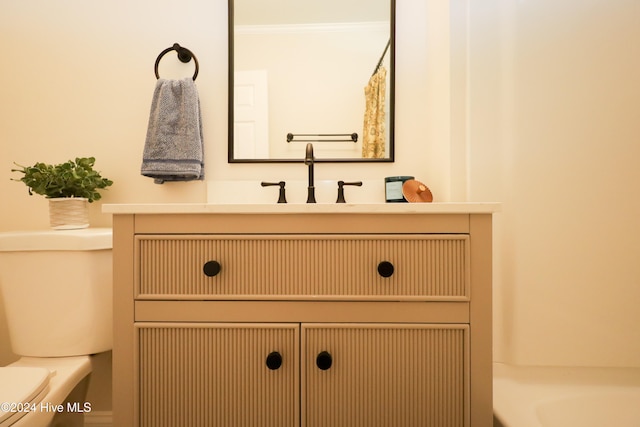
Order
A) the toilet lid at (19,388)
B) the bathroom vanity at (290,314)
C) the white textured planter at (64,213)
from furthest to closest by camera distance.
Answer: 1. the white textured planter at (64,213)
2. the bathroom vanity at (290,314)
3. the toilet lid at (19,388)

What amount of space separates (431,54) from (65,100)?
1528 mm

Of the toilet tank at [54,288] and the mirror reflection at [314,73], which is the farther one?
the mirror reflection at [314,73]

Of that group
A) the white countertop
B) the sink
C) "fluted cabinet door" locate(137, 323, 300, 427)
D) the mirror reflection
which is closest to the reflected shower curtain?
the mirror reflection

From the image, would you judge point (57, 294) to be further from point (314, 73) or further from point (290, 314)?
point (314, 73)

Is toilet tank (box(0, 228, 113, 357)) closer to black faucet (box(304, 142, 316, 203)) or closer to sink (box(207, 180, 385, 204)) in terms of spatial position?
sink (box(207, 180, 385, 204))

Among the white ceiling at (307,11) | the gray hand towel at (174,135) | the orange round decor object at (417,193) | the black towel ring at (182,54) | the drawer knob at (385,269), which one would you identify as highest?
the white ceiling at (307,11)

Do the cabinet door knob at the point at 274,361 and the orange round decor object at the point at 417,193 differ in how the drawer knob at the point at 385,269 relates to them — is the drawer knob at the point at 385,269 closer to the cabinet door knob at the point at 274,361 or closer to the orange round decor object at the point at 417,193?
the cabinet door knob at the point at 274,361

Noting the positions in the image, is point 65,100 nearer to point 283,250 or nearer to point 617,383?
point 283,250

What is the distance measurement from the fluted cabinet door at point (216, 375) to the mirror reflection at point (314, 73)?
0.71 metres

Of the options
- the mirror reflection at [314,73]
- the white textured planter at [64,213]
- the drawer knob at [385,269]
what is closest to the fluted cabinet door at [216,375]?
the drawer knob at [385,269]

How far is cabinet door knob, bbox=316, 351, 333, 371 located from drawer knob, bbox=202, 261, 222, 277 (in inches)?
12.7

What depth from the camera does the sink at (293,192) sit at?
117 centimetres

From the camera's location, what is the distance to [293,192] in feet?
3.86

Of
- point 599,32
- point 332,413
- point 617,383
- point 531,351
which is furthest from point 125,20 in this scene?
point 617,383
